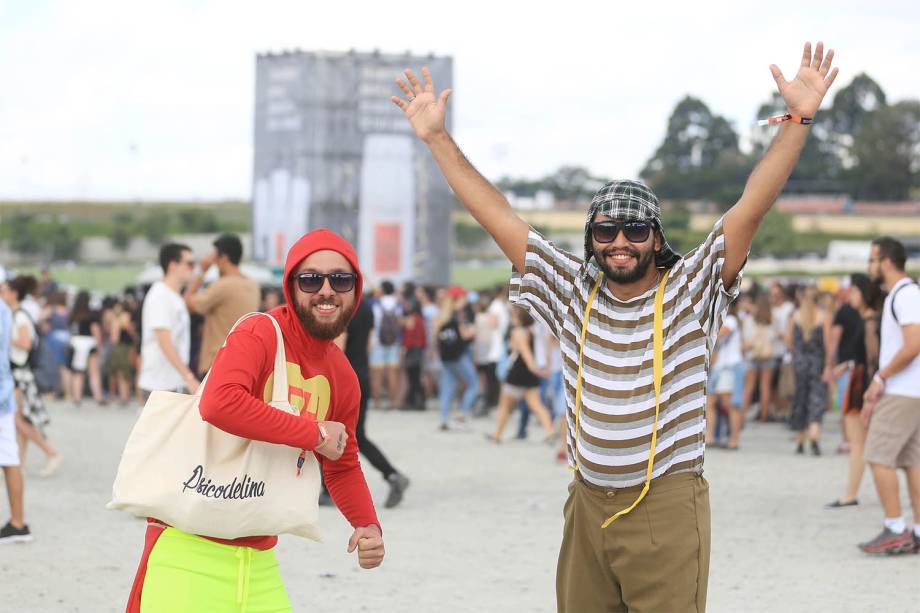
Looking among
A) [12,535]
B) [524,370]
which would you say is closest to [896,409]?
[12,535]

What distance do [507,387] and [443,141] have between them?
32.6 ft

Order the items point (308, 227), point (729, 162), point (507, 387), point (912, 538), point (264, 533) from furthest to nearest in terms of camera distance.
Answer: point (729, 162)
point (308, 227)
point (507, 387)
point (912, 538)
point (264, 533)

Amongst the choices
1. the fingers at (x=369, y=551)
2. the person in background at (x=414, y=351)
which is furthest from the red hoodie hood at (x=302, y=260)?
the person in background at (x=414, y=351)

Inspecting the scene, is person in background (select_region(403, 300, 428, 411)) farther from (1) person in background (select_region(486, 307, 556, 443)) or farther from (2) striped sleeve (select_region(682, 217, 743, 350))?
(2) striped sleeve (select_region(682, 217, 743, 350))

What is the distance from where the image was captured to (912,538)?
315 inches

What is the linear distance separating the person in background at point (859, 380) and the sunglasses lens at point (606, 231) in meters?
5.74

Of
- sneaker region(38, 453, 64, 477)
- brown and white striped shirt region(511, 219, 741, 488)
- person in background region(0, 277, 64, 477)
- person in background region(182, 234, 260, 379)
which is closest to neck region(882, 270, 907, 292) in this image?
person in background region(182, 234, 260, 379)

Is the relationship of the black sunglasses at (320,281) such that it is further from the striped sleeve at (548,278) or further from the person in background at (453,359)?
the person in background at (453,359)

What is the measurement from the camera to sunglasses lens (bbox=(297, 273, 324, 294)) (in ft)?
12.2

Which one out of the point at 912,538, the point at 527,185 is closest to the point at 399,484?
the point at 912,538

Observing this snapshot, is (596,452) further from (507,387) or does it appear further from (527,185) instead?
(527,185)

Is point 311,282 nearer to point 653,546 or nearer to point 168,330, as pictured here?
point 653,546

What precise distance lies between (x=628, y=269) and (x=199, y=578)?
1.52m

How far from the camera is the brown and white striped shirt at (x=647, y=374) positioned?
12.4ft
